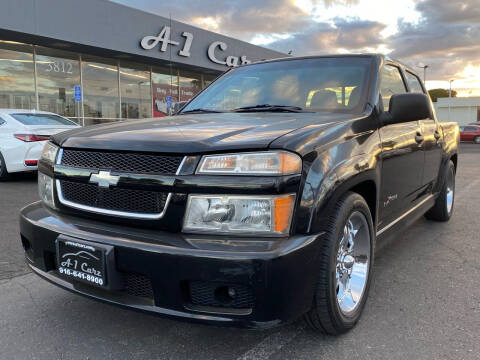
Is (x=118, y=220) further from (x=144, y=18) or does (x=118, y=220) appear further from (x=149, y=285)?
(x=144, y=18)

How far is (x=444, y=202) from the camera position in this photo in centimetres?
491

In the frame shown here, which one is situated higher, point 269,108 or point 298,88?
point 298,88

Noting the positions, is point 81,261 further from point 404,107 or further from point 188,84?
point 188,84

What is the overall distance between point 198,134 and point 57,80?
1419 cm

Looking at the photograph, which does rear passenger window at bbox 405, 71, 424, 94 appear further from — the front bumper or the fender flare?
the front bumper

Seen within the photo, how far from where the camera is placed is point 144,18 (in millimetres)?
14930

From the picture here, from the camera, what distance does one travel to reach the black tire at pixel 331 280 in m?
2.09

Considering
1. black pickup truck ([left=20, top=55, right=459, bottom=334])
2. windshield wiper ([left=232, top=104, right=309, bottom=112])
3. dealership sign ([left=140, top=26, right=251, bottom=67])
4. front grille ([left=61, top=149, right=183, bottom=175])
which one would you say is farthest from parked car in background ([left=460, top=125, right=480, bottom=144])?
front grille ([left=61, top=149, right=183, bottom=175])

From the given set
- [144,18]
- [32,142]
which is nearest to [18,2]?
[144,18]

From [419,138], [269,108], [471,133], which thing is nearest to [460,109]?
[471,133]

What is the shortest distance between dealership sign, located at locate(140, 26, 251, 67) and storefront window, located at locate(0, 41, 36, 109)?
380 centimetres

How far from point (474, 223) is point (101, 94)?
46.1 feet

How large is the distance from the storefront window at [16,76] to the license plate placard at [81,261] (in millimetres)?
13018

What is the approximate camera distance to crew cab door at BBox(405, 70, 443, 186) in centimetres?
375
